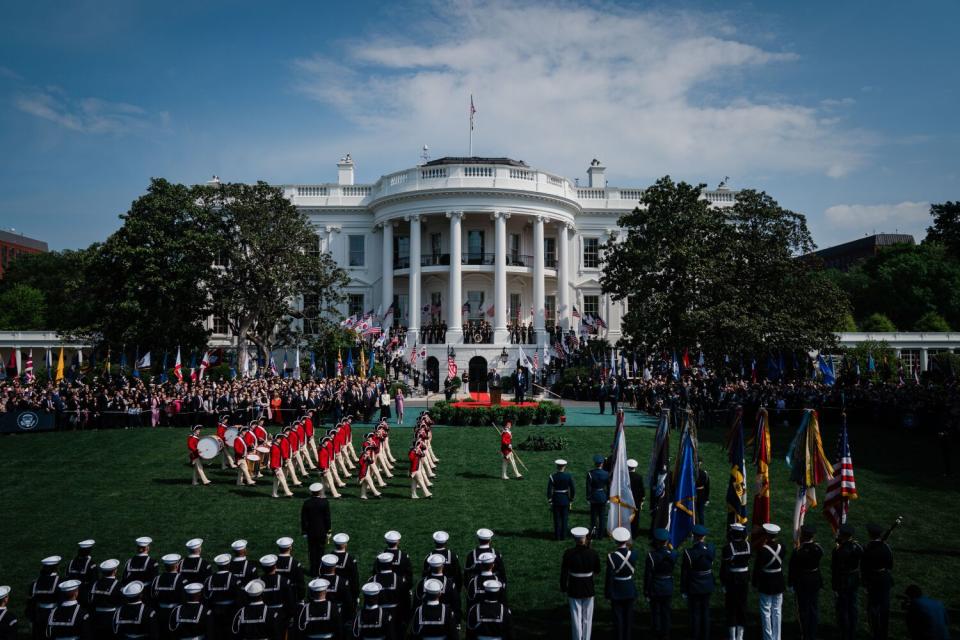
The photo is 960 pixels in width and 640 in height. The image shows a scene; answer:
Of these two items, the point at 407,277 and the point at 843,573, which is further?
the point at 407,277

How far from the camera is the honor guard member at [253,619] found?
7.18m

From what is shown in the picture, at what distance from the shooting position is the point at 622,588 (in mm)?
8398

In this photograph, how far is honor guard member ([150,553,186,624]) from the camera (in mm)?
7773

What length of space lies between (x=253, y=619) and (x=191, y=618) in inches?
30.2

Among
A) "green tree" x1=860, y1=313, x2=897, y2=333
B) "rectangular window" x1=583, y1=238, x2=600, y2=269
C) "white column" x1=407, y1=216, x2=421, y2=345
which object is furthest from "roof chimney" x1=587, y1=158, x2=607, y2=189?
"green tree" x1=860, y1=313, x2=897, y2=333

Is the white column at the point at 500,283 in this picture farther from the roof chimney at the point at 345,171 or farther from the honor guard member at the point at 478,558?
the honor guard member at the point at 478,558

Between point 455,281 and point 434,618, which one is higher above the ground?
point 455,281

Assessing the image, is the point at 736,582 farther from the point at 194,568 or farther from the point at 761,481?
the point at 194,568

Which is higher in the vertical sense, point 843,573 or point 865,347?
point 865,347

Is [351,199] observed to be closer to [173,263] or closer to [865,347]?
[173,263]

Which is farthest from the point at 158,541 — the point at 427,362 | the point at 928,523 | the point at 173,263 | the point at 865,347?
the point at 865,347

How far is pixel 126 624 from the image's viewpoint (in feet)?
23.6

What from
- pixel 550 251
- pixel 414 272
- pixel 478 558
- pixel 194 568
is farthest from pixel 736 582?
pixel 550 251

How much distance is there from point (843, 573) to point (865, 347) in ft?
144
